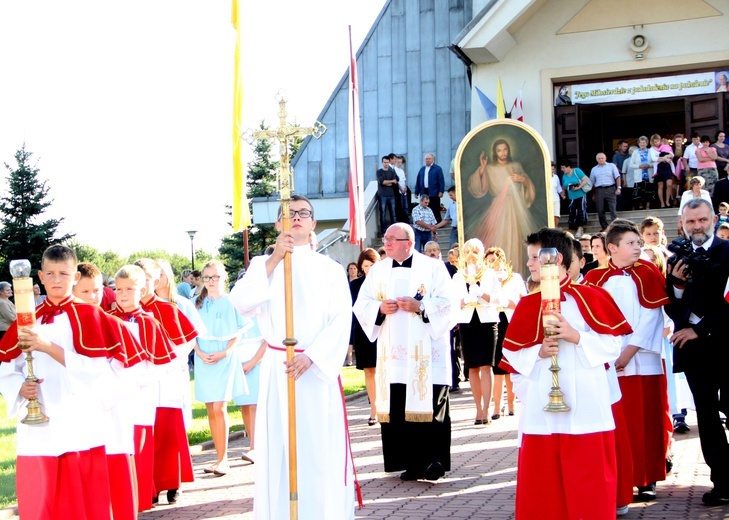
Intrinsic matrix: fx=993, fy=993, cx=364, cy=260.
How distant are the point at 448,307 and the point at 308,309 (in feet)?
10.1

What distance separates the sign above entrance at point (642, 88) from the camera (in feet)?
80.2

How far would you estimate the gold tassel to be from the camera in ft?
31.1

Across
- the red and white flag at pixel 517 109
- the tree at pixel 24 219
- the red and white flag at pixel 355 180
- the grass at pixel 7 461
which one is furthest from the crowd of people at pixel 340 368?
the tree at pixel 24 219

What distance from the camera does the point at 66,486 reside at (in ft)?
20.3

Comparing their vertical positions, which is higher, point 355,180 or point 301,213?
point 355,180

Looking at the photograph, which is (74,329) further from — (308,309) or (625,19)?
(625,19)

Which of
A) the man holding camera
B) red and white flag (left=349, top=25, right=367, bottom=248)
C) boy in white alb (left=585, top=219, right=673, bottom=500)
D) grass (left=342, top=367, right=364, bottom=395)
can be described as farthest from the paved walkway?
red and white flag (left=349, top=25, right=367, bottom=248)

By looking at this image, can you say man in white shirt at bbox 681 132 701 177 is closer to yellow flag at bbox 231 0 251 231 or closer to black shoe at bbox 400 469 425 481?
yellow flag at bbox 231 0 251 231

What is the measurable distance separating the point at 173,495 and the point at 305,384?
2781 mm

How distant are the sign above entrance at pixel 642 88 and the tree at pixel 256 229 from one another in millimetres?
24572

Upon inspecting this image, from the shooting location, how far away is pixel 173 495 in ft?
28.8

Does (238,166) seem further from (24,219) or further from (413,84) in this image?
(24,219)

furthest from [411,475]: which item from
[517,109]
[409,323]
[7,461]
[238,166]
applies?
[517,109]

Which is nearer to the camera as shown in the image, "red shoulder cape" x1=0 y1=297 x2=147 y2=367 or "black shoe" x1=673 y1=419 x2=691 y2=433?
"red shoulder cape" x1=0 y1=297 x2=147 y2=367
